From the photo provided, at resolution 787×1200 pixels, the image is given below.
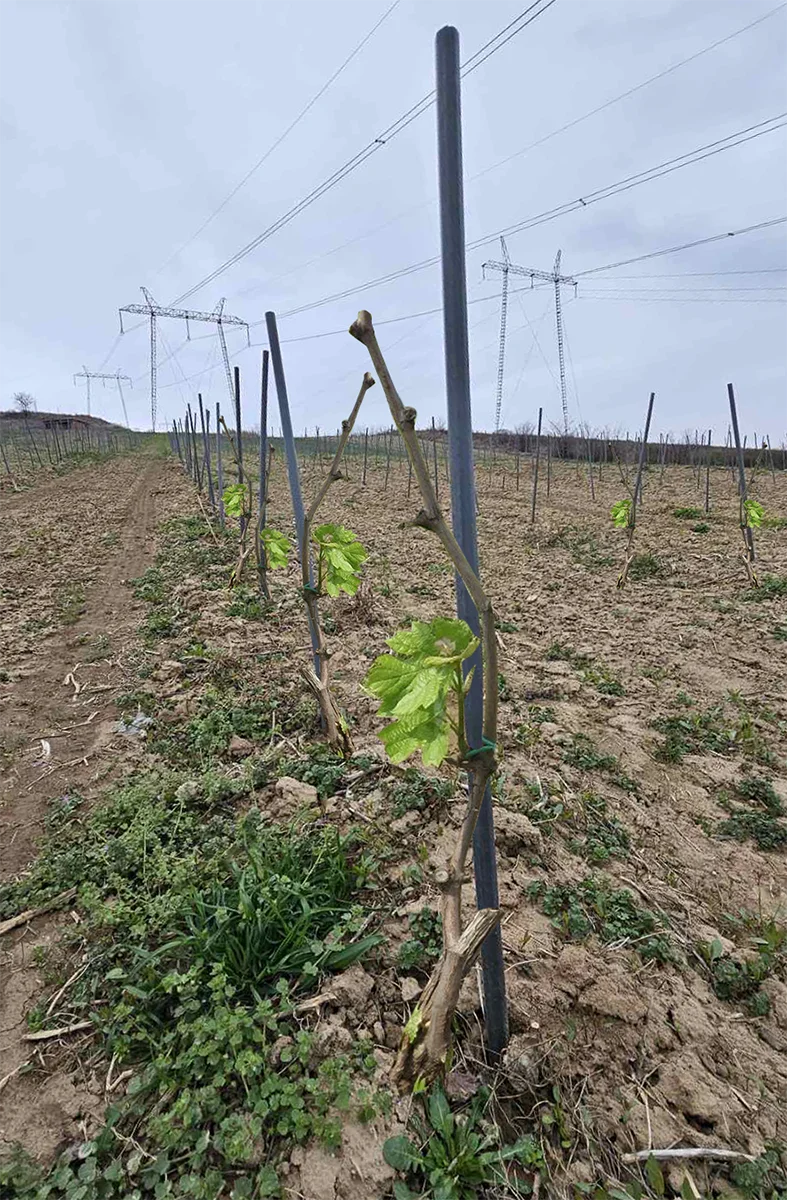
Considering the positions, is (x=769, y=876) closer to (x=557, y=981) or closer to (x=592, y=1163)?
(x=557, y=981)

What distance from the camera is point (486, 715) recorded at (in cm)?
103

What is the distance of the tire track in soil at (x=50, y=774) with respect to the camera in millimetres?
1327

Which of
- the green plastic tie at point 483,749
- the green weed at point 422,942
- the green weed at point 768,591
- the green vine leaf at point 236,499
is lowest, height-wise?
the green weed at point 422,942

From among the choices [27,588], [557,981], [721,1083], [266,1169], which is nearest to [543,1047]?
[557,981]

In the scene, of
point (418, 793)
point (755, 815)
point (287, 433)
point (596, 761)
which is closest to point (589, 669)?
point (596, 761)

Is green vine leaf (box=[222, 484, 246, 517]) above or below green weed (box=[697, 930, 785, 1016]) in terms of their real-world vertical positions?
above

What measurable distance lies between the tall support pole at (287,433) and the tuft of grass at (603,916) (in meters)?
1.47

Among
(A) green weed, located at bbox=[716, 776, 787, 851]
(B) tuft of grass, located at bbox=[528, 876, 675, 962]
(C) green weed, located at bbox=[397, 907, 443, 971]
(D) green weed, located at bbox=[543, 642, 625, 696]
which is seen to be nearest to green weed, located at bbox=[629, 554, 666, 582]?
(D) green weed, located at bbox=[543, 642, 625, 696]

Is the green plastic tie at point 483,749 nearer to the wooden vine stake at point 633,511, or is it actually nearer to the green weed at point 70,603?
the green weed at point 70,603

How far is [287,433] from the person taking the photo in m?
2.94

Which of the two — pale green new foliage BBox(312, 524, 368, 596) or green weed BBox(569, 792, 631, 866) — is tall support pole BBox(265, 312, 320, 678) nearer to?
pale green new foliage BBox(312, 524, 368, 596)

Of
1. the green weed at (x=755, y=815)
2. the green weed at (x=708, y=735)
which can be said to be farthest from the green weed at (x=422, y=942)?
the green weed at (x=708, y=735)

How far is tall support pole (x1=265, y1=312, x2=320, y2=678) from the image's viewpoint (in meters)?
2.86

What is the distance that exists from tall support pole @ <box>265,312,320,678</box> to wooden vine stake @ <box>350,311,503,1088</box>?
168 cm
